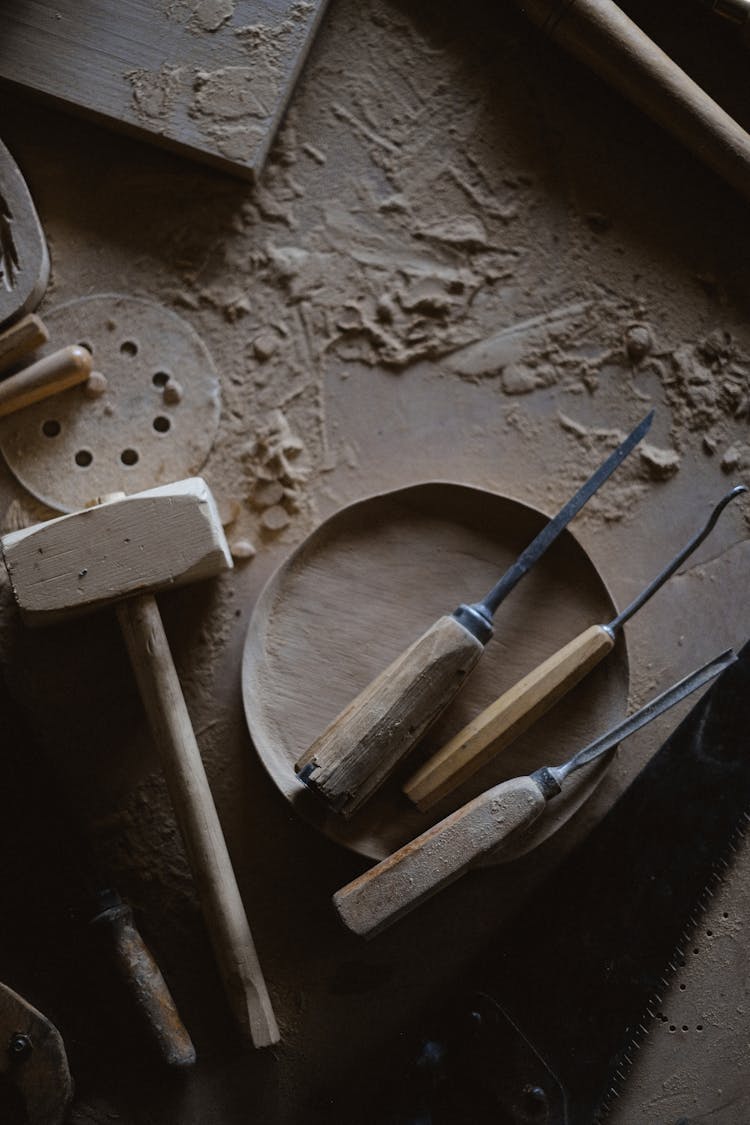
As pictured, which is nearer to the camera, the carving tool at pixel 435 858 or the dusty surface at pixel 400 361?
the carving tool at pixel 435 858

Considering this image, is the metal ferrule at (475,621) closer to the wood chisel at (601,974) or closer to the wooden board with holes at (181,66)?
the wood chisel at (601,974)

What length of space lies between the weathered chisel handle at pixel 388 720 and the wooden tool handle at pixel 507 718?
0.05 metres

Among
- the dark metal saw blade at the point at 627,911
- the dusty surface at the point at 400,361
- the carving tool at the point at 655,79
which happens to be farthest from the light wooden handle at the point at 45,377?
the dark metal saw blade at the point at 627,911

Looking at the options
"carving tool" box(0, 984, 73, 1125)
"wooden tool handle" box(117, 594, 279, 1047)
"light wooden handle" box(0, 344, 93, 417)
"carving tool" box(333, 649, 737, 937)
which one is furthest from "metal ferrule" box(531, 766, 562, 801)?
"light wooden handle" box(0, 344, 93, 417)

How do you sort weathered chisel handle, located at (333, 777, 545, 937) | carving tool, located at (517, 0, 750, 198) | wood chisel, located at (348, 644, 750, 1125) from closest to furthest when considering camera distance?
weathered chisel handle, located at (333, 777, 545, 937)
wood chisel, located at (348, 644, 750, 1125)
carving tool, located at (517, 0, 750, 198)

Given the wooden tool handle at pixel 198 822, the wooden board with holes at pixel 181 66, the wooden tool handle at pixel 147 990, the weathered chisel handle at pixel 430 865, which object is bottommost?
the wooden tool handle at pixel 147 990

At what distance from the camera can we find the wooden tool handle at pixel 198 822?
1.10 m

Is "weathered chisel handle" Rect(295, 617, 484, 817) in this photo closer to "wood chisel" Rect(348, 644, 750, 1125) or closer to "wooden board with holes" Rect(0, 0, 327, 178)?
"wood chisel" Rect(348, 644, 750, 1125)

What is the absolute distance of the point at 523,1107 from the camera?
3.74 feet

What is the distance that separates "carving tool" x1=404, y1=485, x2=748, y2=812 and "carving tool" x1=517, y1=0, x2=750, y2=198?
69 cm

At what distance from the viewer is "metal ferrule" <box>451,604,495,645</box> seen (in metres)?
1.10

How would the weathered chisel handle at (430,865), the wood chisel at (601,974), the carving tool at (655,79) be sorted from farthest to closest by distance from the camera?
the carving tool at (655,79) < the wood chisel at (601,974) < the weathered chisel handle at (430,865)

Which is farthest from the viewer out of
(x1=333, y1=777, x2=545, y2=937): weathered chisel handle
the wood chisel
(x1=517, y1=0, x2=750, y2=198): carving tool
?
(x1=517, y1=0, x2=750, y2=198): carving tool

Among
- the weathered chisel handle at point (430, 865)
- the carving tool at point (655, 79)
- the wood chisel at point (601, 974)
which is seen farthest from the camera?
the carving tool at point (655, 79)
